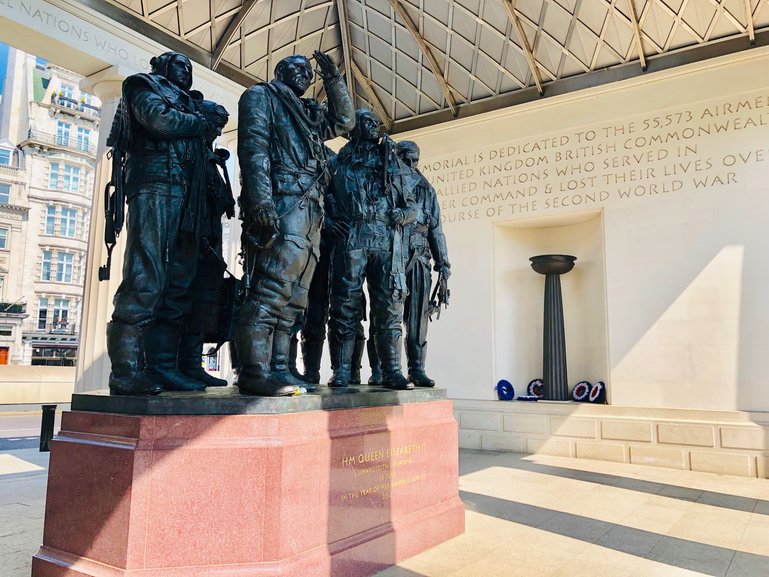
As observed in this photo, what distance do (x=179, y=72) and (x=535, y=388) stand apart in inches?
363

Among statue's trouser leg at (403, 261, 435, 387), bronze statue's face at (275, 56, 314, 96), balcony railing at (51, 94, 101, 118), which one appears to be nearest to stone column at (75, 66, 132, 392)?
statue's trouser leg at (403, 261, 435, 387)

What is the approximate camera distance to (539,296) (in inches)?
472

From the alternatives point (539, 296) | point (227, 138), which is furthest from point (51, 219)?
point (539, 296)

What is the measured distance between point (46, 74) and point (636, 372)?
55184 millimetres

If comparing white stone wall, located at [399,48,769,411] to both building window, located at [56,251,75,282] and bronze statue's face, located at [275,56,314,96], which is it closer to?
bronze statue's face, located at [275,56,314,96]

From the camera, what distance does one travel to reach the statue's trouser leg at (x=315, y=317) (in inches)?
212

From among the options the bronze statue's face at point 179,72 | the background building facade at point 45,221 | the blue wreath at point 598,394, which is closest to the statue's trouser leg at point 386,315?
the bronze statue's face at point 179,72

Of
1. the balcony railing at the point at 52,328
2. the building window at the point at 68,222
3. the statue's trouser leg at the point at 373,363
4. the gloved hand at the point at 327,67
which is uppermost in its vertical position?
the building window at the point at 68,222

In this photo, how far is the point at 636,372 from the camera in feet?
32.5

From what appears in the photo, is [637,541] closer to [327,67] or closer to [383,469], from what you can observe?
[383,469]

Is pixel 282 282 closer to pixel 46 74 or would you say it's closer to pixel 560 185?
pixel 560 185

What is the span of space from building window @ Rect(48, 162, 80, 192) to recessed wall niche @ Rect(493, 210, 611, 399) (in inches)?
1683

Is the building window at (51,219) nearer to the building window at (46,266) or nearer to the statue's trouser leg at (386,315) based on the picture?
the building window at (46,266)

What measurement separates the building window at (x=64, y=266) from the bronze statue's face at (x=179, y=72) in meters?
43.9
